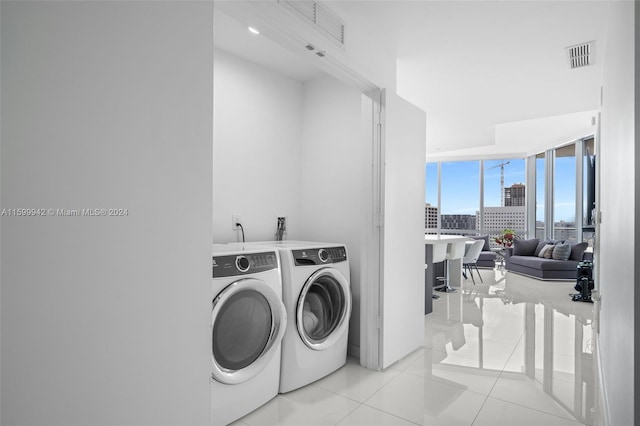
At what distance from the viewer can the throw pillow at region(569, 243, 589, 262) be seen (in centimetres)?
625

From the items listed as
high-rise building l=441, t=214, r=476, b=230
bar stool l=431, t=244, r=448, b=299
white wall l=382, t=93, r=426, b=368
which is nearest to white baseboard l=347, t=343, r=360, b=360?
white wall l=382, t=93, r=426, b=368

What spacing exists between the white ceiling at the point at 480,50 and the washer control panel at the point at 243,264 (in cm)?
156

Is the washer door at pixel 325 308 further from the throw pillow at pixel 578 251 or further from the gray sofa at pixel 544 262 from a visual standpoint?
the throw pillow at pixel 578 251

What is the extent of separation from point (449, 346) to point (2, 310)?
3147 millimetres

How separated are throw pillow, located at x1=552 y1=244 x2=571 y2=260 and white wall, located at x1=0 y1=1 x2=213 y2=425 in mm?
6854

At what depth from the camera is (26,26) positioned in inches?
35.4

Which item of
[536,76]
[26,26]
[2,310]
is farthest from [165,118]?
[536,76]

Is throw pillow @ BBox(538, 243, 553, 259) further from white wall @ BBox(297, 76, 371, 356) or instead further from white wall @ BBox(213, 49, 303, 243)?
white wall @ BBox(213, 49, 303, 243)

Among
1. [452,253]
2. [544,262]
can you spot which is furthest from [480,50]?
[544,262]

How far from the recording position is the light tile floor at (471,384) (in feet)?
6.64

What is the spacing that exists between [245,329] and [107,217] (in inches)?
46.2

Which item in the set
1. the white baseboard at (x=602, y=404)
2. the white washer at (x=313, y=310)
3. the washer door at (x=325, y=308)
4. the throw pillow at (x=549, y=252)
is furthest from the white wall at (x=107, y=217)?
the throw pillow at (x=549, y=252)

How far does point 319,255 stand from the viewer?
2.50m

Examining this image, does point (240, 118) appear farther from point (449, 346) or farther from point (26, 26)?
point (449, 346)
